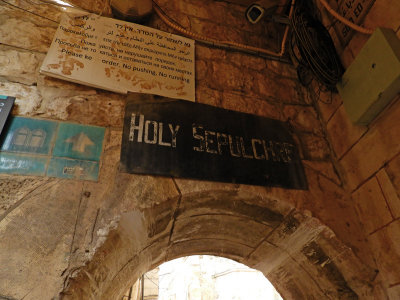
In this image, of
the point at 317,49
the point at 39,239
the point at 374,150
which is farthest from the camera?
the point at 317,49

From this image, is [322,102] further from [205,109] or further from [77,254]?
[77,254]

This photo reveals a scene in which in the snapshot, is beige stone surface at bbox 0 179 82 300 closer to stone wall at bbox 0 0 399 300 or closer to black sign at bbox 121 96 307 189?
stone wall at bbox 0 0 399 300

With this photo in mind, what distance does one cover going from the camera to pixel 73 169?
117 cm

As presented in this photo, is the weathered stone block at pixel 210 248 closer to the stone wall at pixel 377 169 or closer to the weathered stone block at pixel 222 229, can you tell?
the weathered stone block at pixel 222 229

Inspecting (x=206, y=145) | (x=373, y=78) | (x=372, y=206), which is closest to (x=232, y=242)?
(x=206, y=145)

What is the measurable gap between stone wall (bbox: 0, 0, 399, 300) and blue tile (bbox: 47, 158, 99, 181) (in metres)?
0.03

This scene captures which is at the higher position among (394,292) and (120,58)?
(120,58)

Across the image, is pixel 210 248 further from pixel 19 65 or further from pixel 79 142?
pixel 19 65

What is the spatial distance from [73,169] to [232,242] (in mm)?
1034

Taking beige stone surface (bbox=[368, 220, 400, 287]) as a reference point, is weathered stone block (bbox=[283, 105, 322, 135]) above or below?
above

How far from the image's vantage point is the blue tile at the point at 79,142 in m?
1.21

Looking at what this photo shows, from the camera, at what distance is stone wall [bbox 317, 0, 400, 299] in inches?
51.3

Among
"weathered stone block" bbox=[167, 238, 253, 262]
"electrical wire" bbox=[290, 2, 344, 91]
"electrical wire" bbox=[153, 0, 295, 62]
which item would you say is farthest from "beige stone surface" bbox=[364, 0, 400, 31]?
"weathered stone block" bbox=[167, 238, 253, 262]

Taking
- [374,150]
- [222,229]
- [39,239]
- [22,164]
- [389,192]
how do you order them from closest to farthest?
[39,239], [22,164], [389,192], [374,150], [222,229]
